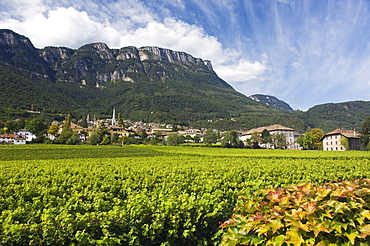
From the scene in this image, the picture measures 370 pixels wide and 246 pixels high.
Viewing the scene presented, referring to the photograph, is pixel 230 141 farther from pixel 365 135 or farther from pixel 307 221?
pixel 307 221

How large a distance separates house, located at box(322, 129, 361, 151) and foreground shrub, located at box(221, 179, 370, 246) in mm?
79492

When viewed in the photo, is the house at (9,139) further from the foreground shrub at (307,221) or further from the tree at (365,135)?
the tree at (365,135)

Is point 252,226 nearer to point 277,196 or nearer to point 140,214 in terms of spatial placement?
point 277,196

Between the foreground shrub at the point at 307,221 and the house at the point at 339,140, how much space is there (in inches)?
3130

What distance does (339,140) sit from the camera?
72.6m

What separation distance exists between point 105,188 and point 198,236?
3792 millimetres

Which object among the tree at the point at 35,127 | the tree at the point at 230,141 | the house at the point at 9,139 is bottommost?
the house at the point at 9,139

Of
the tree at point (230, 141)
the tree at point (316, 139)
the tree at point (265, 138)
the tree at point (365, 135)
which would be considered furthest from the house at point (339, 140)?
the tree at point (230, 141)

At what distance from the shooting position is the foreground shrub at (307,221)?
265cm

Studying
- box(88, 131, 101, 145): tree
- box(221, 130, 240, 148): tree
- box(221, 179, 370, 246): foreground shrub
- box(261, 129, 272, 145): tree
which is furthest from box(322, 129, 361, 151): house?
box(221, 179, 370, 246): foreground shrub

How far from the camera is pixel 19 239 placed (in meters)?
3.34

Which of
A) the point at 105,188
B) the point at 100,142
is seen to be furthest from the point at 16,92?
the point at 105,188

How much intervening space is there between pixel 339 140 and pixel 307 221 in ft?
277

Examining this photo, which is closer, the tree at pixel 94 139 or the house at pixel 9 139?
the tree at pixel 94 139
